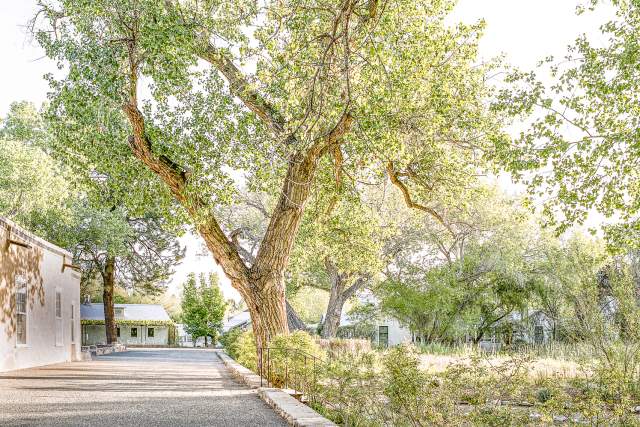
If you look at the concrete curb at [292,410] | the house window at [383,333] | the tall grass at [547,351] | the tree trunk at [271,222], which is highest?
the tree trunk at [271,222]

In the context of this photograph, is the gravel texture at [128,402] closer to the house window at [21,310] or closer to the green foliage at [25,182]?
the house window at [21,310]

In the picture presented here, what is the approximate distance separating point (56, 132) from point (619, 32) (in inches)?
408

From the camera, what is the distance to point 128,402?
994 cm

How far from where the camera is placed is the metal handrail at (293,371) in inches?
399

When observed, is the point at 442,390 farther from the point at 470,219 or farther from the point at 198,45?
the point at 470,219

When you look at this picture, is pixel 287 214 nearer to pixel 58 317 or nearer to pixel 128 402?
pixel 128 402

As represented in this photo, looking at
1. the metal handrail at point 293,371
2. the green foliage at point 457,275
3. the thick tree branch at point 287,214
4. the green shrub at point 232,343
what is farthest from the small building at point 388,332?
the thick tree branch at point 287,214

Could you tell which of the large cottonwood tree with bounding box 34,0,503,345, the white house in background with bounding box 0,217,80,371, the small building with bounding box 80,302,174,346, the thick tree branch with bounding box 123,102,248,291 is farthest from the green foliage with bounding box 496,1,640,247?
the small building with bounding box 80,302,174,346

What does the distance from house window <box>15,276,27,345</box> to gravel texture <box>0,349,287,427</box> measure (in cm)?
380

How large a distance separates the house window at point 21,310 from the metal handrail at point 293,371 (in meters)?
8.23

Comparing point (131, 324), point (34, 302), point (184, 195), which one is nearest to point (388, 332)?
point (131, 324)

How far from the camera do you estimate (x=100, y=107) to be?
10.6m

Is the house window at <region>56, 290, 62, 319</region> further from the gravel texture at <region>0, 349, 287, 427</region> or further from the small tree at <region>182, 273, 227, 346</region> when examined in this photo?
the small tree at <region>182, 273, 227, 346</region>

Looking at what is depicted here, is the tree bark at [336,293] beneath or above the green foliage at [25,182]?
beneath
